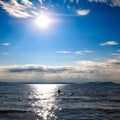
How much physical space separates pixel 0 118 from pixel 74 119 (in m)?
11.1

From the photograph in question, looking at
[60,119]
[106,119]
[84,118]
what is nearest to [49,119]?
[60,119]

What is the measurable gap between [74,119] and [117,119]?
252 inches

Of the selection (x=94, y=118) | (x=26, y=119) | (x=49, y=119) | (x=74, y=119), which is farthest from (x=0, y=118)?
(x=94, y=118)

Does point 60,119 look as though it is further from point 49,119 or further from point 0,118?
point 0,118

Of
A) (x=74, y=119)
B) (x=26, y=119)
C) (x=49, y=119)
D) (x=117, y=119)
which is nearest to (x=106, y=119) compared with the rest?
(x=117, y=119)

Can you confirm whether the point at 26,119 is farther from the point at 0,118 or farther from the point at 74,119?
the point at 74,119

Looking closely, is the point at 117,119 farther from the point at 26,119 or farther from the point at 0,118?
the point at 0,118

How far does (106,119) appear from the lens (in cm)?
3866

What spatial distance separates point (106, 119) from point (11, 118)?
14.3 m

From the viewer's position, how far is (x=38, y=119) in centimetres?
3822

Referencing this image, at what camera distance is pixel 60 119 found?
38.2 metres

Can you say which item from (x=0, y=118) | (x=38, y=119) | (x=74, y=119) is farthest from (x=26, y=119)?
(x=74, y=119)

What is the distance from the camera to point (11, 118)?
129ft

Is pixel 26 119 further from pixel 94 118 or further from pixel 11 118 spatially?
pixel 94 118
